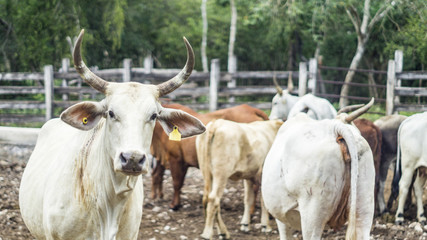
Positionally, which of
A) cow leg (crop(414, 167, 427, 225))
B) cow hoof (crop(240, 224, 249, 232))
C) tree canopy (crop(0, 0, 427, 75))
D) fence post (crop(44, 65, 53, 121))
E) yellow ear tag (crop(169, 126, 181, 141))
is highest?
tree canopy (crop(0, 0, 427, 75))

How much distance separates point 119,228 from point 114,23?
65.5 feet

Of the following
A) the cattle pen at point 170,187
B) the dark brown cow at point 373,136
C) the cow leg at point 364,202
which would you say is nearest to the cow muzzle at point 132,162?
the cow leg at point 364,202

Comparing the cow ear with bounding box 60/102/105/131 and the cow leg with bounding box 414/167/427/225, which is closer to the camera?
the cow ear with bounding box 60/102/105/131

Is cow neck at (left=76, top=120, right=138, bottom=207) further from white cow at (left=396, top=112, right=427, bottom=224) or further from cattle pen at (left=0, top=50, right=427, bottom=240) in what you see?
white cow at (left=396, top=112, right=427, bottom=224)

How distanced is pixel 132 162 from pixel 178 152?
5.95 m

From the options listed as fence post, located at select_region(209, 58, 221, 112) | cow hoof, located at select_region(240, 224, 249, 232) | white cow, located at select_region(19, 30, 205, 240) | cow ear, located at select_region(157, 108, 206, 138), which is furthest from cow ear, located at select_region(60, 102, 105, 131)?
fence post, located at select_region(209, 58, 221, 112)

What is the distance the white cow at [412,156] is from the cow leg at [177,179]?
11.1 feet

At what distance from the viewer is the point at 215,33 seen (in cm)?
2969

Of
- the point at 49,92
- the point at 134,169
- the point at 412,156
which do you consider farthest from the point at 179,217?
the point at 49,92

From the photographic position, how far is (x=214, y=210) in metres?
Result: 7.38

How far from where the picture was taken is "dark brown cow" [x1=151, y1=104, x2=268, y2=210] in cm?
921

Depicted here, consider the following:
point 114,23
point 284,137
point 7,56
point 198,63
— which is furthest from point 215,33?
point 284,137

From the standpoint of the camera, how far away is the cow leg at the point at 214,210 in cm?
736

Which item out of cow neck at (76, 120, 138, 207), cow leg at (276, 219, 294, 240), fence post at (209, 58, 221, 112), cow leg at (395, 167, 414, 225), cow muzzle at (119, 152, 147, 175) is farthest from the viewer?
fence post at (209, 58, 221, 112)
